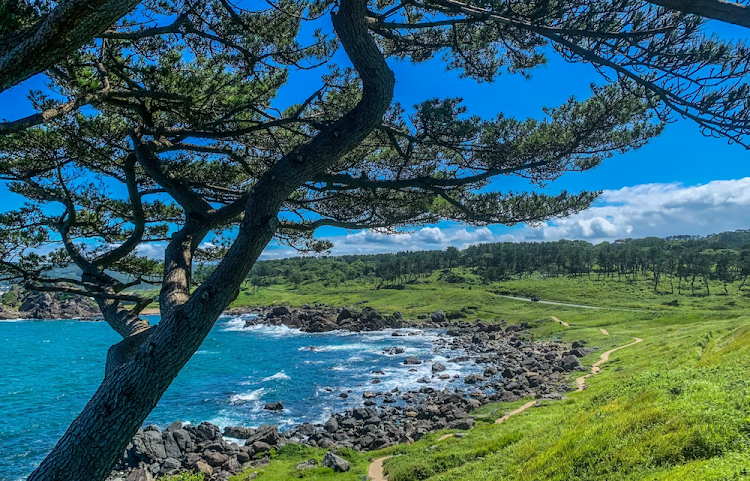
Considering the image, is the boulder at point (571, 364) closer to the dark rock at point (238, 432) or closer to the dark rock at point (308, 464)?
the dark rock at point (308, 464)

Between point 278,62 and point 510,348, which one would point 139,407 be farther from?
point 510,348

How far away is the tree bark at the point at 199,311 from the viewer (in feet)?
10.1

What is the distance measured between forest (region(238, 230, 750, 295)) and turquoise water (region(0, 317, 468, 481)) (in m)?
45.3

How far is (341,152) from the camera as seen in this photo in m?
3.66

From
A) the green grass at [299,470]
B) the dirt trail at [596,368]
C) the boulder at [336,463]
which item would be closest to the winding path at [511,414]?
the dirt trail at [596,368]

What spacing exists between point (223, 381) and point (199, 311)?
93.6 feet

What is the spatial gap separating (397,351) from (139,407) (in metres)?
36.8

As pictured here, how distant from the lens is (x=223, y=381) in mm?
28703

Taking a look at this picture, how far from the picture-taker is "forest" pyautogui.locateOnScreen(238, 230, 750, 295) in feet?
268

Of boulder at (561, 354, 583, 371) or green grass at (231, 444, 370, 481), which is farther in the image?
boulder at (561, 354, 583, 371)

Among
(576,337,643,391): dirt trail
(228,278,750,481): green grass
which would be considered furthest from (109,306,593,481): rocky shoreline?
(228,278,750,481): green grass

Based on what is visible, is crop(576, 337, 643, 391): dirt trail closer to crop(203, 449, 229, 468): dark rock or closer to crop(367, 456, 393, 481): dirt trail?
crop(367, 456, 393, 481): dirt trail

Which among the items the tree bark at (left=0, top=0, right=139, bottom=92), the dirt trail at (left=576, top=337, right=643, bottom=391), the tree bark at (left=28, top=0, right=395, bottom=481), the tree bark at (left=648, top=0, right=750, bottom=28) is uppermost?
the tree bark at (left=648, top=0, right=750, bottom=28)

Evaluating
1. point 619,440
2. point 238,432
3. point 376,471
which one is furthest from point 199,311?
point 238,432
